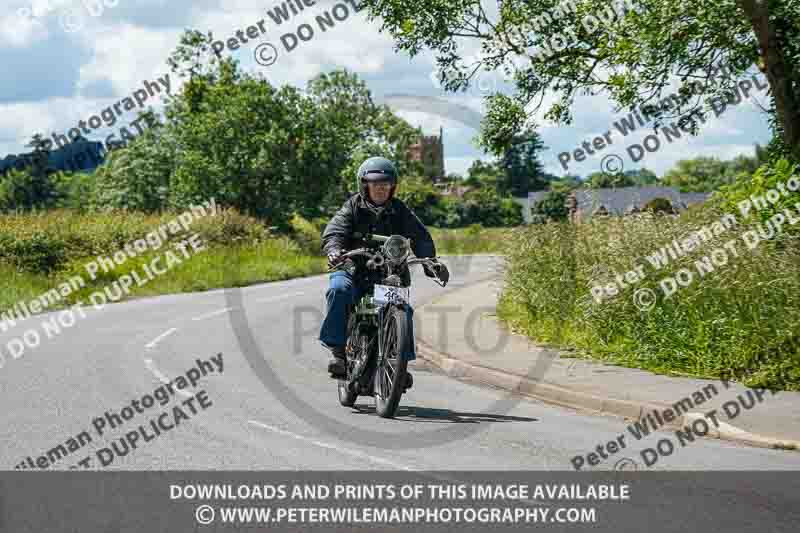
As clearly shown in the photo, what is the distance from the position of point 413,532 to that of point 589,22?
12.0m

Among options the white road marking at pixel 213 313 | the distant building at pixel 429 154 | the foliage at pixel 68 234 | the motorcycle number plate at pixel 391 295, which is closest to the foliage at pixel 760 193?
the motorcycle number plate at pixel 391 295

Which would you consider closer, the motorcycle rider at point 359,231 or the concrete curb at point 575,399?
the concrete curb at point 575,399

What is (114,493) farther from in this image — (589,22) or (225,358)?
(589,22)

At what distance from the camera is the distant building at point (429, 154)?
266ft

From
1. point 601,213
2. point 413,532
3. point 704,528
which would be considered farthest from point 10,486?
point 601,213

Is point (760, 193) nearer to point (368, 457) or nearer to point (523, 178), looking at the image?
point (368, 457)

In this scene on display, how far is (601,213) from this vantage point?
16.2 m

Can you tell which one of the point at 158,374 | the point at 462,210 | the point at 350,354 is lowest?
the point at 158,374

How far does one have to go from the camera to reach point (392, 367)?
902 cm

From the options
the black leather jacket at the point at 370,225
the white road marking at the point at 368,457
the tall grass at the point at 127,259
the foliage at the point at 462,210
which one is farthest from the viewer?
the foliage at the point at 462,210
